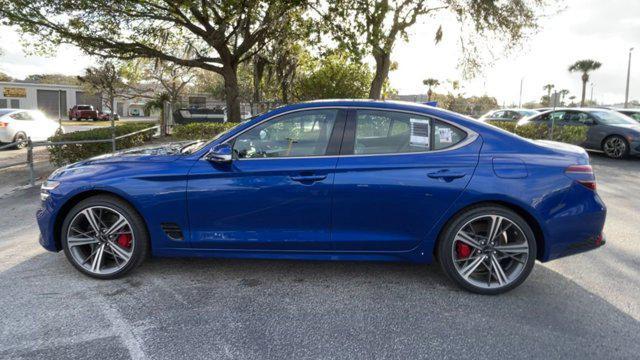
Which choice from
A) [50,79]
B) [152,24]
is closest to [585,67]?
[152,24]

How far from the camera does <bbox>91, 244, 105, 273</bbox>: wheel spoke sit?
383 cm

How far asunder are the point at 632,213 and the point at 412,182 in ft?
16.2

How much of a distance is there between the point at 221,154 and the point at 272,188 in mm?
504

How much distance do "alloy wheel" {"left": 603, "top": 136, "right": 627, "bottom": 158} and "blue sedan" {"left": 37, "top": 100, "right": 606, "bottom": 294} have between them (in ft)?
35.1

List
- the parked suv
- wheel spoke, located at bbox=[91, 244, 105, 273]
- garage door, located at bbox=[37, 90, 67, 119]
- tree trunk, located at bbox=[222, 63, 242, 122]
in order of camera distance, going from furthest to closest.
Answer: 1. garage door, located at bbox=[37, 90, 67, 119]
2. the parked suv
3. tree trunk, located at bbox=[222, 63, 242, 122]
4. wheel spoke, located at bbox=[91, 244, 105, 273]

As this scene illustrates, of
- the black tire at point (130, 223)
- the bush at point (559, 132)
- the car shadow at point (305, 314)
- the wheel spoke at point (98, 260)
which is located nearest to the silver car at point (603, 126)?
the bush at point (559, 132)

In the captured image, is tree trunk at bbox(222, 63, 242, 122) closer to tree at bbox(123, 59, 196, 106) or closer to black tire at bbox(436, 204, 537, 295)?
tree at bbox(123, 59, 196, 106)

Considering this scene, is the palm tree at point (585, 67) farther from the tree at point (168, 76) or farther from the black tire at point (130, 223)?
the black tire at point (130, 223)

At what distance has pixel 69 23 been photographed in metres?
13.1

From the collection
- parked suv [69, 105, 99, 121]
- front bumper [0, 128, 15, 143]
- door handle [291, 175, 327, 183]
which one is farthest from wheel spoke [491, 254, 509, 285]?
parked suv [69, 105, 99, 121]

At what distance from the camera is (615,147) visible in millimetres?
12508

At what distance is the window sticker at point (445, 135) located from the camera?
11.9 feet

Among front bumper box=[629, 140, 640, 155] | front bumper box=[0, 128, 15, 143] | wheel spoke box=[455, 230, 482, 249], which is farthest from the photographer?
front bumper box=[0, 128, 15, 143]

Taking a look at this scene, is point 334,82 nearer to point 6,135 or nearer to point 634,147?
point 634,147
